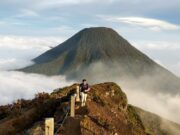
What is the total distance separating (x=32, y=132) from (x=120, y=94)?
1805cm

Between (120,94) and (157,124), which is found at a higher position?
(120,94)

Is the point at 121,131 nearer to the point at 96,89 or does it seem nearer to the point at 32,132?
the point at 32,132

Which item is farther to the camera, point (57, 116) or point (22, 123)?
point (22, 123)

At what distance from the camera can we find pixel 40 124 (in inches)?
968

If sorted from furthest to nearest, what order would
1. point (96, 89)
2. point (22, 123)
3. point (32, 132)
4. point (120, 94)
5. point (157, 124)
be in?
1. point (157, 124)
2. point (120, 94)
3. point (96, 89)
4. point (22, 123)
5. point (32, 132)

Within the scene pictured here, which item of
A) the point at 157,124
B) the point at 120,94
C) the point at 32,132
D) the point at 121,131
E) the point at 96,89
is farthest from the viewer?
the point at 157,124

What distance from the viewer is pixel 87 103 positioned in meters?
28.3

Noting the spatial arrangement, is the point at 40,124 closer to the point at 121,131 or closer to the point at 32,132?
the point at 32,132

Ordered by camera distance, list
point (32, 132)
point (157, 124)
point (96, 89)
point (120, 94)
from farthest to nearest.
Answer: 1. point (157, 124)
2. point (120, 94)
3. point (96, 89)
4. point (32, 132)

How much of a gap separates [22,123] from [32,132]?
5.13 meters

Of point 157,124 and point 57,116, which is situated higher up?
point 57,116

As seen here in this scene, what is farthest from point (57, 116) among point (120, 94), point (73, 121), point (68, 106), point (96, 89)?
point (120, 94)

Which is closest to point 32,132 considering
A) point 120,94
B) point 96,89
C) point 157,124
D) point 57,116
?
point 57,116

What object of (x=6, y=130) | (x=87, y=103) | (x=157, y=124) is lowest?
(x=157, y=124)
